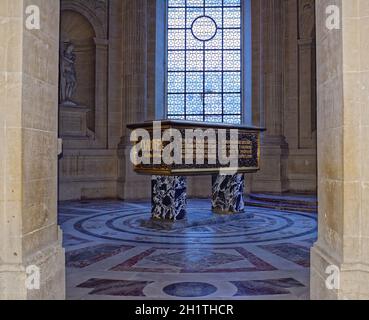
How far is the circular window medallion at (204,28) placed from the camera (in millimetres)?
13977

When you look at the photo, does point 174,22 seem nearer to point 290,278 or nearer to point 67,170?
point 67,170

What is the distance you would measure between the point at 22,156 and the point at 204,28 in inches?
462

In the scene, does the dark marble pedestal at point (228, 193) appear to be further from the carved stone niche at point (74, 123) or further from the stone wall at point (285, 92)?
the carved stone niche at point (74, 123)

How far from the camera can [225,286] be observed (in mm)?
4375

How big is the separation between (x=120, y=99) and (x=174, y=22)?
125 inches

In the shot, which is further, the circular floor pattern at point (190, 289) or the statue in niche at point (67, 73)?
the statue in niche at point (67, 73)

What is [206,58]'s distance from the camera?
1395cm

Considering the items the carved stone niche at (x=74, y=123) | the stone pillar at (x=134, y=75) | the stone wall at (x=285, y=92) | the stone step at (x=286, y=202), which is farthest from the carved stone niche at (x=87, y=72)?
the stone step at (x=286, y=202)

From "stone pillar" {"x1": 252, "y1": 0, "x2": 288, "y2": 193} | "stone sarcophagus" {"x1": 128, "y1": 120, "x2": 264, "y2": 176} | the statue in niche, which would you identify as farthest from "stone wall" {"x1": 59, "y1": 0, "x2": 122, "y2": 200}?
"stone sarcophagus" {"x1": 128, "y1": 120, "x2": 264, "y2": 176}

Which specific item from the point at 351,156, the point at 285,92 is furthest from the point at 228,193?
the point at 351,156

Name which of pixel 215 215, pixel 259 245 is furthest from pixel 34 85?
pixel 215 215

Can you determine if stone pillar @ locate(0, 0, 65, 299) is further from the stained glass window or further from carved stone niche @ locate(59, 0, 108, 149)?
the stained glass window

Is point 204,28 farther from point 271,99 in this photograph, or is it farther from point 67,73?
point 67,73

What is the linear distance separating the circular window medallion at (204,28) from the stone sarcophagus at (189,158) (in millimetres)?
6029
